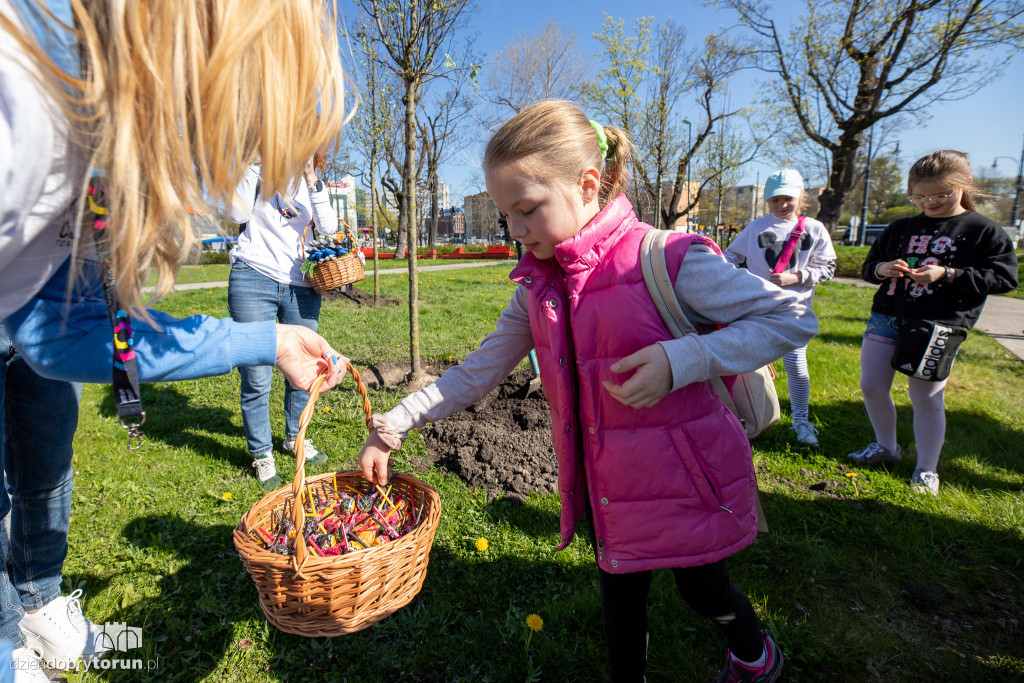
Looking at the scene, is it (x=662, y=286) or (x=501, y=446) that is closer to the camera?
(x=662, y=286)

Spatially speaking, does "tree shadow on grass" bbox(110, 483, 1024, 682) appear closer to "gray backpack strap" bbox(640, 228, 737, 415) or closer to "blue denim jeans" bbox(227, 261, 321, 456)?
"blue denim jeans" bbox(227, 261, 321, 456)

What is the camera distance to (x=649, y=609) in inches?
87.7

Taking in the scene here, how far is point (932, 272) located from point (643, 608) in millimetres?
2557

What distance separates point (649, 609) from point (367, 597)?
4.12 ft

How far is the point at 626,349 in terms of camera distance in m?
1.44

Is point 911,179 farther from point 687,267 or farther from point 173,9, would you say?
point 173,9

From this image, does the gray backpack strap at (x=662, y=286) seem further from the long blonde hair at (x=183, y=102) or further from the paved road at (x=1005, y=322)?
the paved road at (x=1005, y=322)

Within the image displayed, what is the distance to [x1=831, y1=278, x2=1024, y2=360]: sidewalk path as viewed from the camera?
6965mm

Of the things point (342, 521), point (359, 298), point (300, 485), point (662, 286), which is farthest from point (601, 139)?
point (359, 298)

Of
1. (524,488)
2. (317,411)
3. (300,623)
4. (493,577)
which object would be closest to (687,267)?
(300,623)

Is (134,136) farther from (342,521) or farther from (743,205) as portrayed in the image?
(743,205)

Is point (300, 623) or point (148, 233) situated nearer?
point (148, 233)

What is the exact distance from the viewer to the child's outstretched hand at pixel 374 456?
1762mm

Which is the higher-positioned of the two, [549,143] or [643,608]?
[549,143]
